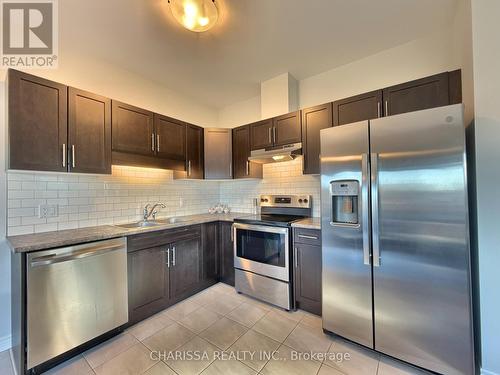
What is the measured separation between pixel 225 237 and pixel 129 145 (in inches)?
64.3

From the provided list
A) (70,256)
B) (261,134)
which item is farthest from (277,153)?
(70,256)

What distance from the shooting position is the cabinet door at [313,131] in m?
2.47

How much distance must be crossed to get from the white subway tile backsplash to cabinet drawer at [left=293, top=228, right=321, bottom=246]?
67 centimetres

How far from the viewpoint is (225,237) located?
2.97 m

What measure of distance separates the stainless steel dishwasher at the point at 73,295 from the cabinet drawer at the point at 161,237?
0.34 ft

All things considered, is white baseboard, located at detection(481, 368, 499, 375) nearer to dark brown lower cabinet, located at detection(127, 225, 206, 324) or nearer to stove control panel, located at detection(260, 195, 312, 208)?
stove control panel, located at detection(260, 195, 312, 208)

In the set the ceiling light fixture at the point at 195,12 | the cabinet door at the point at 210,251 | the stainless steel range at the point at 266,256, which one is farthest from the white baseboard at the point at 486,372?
the ceiling light fixture at the point at 195,12

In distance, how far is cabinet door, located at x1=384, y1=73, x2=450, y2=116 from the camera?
1.88m

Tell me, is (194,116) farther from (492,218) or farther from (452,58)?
(492,218)

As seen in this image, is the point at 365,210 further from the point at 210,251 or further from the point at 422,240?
the point at 210,251

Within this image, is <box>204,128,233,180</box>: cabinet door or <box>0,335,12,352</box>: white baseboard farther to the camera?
<box>204,128,233,180</box>: cabinet door

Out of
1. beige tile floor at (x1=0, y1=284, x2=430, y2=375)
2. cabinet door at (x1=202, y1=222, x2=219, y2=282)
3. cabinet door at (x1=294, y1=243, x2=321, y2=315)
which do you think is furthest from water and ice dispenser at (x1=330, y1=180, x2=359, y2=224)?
cabinet door at (x1=202, y1=222, x2=219, y2=282)

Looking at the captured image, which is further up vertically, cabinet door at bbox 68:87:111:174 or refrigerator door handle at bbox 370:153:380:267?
Answer: cabinet door at bbox 68:87:111:174

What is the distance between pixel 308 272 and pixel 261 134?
184 cm
